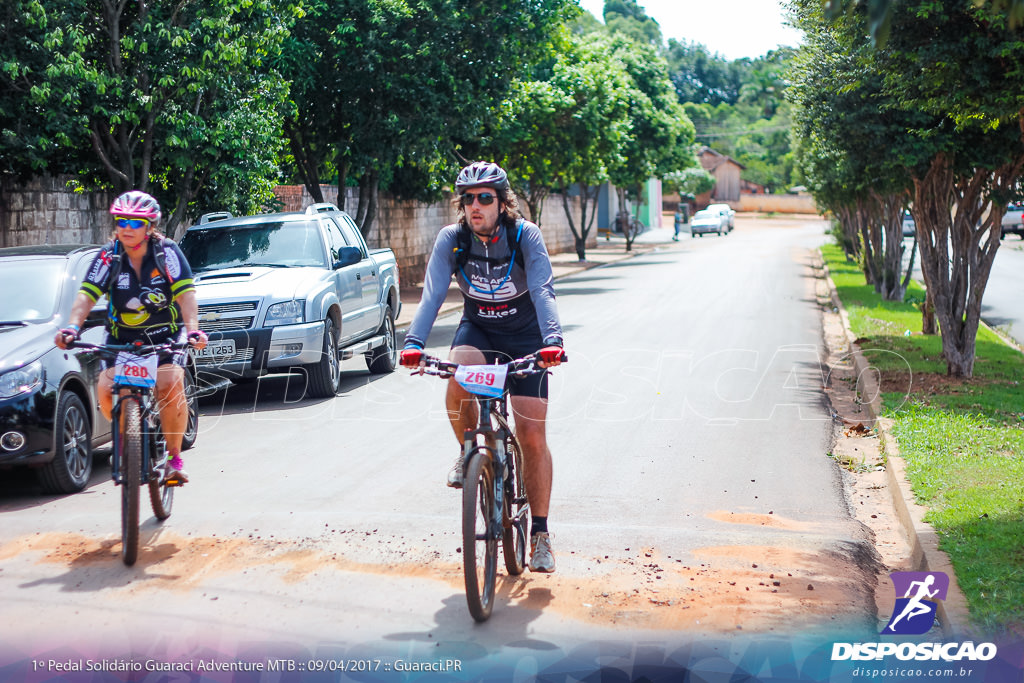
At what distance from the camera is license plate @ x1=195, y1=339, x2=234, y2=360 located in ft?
36.2

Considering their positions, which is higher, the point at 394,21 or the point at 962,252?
the point at 394,21

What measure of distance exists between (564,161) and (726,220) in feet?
133

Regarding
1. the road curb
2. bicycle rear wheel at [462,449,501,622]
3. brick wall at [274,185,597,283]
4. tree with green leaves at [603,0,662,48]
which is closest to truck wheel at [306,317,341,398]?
the road curb

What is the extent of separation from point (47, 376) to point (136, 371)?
142cm

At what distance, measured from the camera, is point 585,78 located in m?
32.2

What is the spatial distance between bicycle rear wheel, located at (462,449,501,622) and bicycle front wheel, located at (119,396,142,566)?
1859 mm

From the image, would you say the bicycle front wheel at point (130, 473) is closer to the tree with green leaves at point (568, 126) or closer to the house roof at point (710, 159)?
the tree with green leaves at point (568, 126)

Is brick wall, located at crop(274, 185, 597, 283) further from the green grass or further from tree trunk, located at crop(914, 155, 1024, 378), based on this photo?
tree trunk, located at crop(914, 155, 1024, 378)

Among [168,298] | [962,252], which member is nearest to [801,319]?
[962,252]

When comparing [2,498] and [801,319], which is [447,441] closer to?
[2,498]

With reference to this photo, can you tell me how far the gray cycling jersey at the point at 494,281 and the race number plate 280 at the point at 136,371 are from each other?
172 cm

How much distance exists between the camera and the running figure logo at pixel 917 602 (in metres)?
5.02

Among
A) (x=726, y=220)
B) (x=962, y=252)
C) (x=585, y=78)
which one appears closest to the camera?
(x=962, y=252)

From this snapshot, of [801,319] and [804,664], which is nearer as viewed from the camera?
[804,664]
